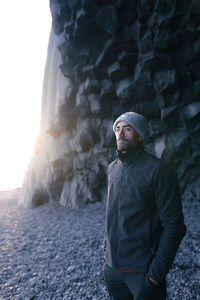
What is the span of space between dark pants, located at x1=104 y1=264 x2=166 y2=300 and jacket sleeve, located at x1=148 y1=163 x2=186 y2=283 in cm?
18

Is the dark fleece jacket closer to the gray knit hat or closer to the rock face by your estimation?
the gray knit hat

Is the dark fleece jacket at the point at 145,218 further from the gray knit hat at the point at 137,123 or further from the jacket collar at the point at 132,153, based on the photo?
the gray knit hat at the point at 137,123

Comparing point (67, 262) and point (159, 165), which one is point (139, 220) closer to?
point (159, 165)

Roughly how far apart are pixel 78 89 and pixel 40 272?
12.8 meters

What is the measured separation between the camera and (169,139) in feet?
37.4

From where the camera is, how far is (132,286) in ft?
6.98

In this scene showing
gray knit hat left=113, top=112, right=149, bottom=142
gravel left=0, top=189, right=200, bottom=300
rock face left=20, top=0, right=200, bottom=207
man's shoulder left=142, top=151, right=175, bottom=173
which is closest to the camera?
man's shoulder left=142, top=151, right=175, bottom=173

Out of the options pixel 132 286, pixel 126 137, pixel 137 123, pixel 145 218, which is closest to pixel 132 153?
pixel 126 137

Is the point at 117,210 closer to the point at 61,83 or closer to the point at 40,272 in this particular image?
the point at 40,272

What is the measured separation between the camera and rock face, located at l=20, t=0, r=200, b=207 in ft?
31.6

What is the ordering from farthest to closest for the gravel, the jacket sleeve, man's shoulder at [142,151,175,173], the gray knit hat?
the gravel, the gray knit hat, man's shoulder at [142,151,175,173], the jacket sleeve

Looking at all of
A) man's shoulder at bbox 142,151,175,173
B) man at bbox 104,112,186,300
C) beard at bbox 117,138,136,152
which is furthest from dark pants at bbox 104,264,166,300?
beard at bbox 117,138,136,152

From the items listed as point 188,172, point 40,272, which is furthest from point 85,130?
point 40,272

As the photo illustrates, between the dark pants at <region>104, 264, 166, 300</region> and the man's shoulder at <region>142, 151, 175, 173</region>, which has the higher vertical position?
the man's shoulder at <region>142, 151, 175, 173</region>
